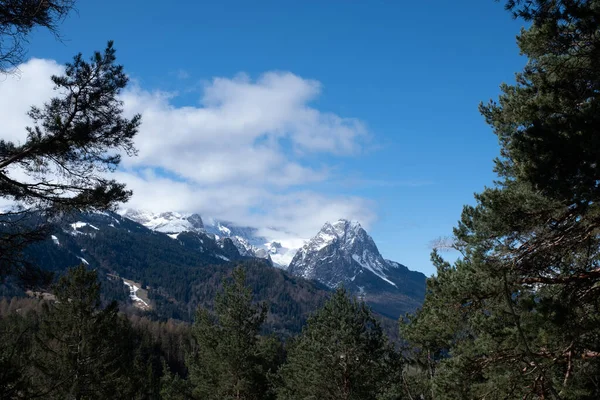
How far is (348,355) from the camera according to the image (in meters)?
21.5

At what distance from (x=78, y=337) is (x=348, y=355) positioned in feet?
41.1

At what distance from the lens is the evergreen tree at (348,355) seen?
70.2 ft

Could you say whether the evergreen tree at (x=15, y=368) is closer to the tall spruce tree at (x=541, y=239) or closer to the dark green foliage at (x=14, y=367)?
the dark green foliage at (x=14, y=367)

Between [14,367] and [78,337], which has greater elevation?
[14,367]

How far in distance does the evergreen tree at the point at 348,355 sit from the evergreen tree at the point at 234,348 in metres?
4.54

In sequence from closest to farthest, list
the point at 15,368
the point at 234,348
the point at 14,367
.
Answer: the point at 14,367 < the point at 15,368 < the point at 234,348

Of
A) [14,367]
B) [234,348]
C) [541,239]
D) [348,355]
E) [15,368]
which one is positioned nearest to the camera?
[14,367]

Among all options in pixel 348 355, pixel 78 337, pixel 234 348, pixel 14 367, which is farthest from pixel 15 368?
pixel 234 348

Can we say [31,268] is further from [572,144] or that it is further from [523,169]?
[572,144]

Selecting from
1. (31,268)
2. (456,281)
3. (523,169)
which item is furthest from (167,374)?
(523,169)

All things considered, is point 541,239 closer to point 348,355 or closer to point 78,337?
point 348,355

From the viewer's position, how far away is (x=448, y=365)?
10062 mm

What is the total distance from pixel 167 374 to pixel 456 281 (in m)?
31.1

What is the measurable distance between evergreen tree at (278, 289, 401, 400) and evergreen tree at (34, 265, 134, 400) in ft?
30.3
